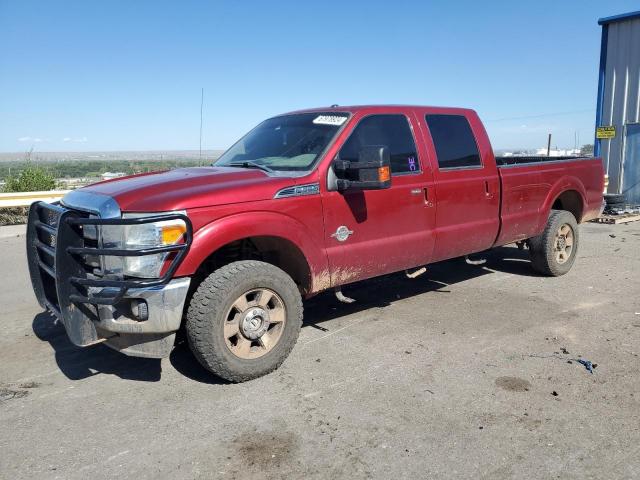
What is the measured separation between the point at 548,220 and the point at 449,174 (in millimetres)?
2040

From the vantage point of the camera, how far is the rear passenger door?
5168mm

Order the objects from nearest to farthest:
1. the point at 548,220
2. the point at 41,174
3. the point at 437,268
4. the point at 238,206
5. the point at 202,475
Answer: the point at 202,475 → the point at 238,206 → the point at 548,220 → the point at 437,268 → the point at 41,174

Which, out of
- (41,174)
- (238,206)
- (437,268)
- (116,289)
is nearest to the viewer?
(116,289)

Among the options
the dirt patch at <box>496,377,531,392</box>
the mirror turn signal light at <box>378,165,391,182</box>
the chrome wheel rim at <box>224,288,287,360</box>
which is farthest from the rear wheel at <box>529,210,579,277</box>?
the chrome wheel rim at <box>224,288,287,360</box>

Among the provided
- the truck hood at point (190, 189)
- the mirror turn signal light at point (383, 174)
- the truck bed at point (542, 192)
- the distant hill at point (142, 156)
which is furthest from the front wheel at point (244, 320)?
the truck bed at point (542, 192)

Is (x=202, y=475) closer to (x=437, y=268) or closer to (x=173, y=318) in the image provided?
(x=173, y=318)

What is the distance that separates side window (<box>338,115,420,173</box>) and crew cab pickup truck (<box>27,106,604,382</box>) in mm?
A: 13

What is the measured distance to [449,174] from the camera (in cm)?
522

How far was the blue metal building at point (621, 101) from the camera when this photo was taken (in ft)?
40.8

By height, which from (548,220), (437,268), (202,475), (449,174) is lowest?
(202,475)

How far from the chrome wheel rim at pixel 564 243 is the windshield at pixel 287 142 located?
353 cm

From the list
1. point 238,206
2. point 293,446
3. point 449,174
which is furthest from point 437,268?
point 293,446

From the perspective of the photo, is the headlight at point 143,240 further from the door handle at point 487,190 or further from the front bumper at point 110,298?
the door handle at point 487,190

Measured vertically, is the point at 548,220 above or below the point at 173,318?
above
